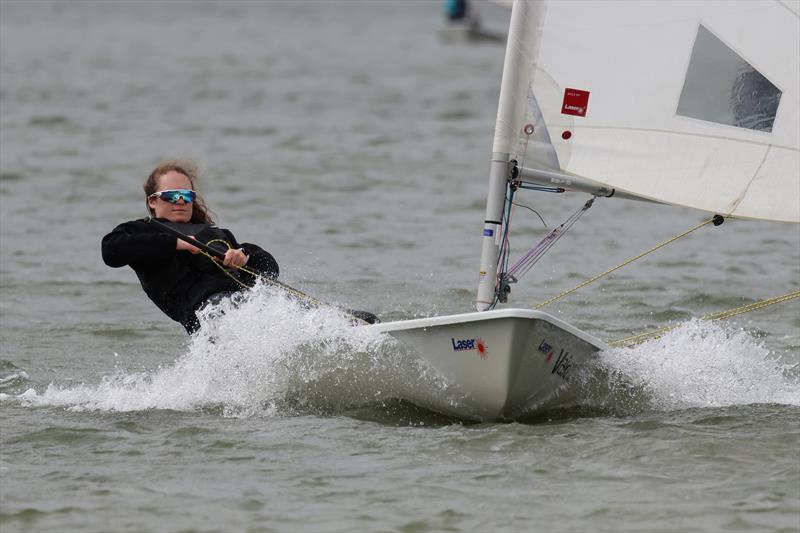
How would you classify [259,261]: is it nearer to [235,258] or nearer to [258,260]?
[258,260]

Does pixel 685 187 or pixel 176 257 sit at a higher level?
pixel 685 187

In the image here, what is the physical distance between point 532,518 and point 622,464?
0.70 m

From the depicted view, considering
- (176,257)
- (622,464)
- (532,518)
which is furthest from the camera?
(176,257)

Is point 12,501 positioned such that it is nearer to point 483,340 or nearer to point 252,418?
point 252,418

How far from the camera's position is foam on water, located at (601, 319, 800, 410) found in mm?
6406

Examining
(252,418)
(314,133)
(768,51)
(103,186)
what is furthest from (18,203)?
(768,51)

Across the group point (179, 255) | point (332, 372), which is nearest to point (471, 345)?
point (332, 372)

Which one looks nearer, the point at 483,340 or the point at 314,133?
the point at 483,340

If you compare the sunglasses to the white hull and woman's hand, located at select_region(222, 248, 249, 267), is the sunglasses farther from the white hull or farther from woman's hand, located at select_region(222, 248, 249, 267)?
the white hull

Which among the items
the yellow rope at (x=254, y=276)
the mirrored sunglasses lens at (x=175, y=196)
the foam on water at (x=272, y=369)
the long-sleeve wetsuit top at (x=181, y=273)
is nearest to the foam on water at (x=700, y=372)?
the foam on water at (x=272, y=369)

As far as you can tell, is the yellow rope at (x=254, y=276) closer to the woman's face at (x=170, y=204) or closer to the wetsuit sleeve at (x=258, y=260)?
the wetsuit sleeve at (x=258, y=260)

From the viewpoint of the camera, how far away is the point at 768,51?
6.42 m

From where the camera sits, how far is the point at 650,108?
654 cm

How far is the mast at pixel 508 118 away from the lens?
635 centimetres
